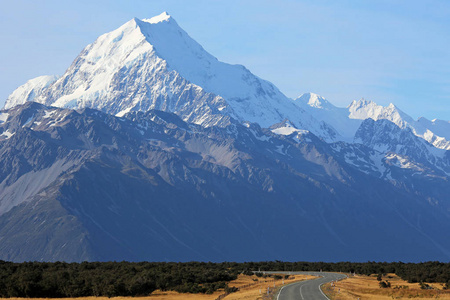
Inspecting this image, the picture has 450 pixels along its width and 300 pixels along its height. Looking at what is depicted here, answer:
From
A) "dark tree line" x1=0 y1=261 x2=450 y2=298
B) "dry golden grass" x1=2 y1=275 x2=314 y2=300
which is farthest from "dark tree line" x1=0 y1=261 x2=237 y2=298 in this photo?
"dry golden grass" x1=2 y1=275 x2=314 y2=300

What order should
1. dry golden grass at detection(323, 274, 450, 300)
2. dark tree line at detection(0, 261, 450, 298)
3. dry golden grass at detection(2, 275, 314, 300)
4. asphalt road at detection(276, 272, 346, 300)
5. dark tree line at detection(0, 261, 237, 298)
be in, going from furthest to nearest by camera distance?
dark tree line at detection(0, 261, 450, 298) → dark tree line at detection(0, 261, 237, 298) → dry golden grass at detection(323, 274, 450, 300) → dry golden grass at detection(2, 275, 314, 300) → asphalt road at detection(276, 272, 346, 300)

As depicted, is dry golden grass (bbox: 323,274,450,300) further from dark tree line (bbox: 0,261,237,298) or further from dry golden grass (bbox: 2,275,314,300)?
dark tree line (bbox: 0,261,237,298)

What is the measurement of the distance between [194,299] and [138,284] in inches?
317

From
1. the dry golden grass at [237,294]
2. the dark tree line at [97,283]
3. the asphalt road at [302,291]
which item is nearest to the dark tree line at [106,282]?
the dark tree line at [97,283]

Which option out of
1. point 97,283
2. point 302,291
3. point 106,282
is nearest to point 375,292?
point 302,291

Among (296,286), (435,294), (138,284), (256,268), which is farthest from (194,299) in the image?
(256,268)

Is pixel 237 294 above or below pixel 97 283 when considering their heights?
below

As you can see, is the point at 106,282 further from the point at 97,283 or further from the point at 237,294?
the point at 237,294

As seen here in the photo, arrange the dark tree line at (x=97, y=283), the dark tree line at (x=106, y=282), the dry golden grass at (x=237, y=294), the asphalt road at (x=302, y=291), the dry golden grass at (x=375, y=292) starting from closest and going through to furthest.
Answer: the asphalt road at (x=302, y=291) → the dry golden grass at (x=237, y=294) → the dry golden grass at (x=375, y=292) → the dark tree line at (x=97, y=283) → the dark tree line at (x=106, y=282)

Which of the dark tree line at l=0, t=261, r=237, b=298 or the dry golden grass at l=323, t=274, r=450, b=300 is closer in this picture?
the dry golden grass at l=323, t=274, r=450, b=300

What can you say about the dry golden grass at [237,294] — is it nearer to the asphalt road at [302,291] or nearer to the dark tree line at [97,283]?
the dark tree line at [97,283]

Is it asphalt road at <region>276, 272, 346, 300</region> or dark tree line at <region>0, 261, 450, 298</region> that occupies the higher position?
dark tree line at <region>0, 261, 450, 298</region>

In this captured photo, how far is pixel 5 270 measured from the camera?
124750 millimetres

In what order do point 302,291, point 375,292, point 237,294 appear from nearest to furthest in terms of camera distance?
1. point 302,291
2. point 237,294
3. point 375,292
